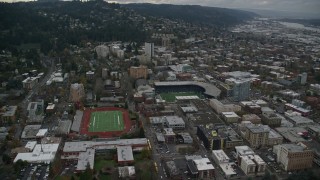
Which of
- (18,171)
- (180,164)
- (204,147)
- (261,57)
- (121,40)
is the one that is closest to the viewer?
(18,171)

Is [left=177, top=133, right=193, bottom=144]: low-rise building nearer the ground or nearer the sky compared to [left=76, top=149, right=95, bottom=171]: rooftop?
nearer the sky

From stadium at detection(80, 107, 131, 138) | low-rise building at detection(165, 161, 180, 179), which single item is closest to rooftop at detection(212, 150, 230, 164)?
low-rise building at detection(165, 161, 180, 179)

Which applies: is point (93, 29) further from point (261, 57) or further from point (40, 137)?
point (40, 137)

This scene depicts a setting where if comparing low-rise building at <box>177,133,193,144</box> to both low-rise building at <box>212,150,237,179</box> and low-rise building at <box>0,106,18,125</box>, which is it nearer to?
Answer: low-rise building at <box>212,150,237,179</box>

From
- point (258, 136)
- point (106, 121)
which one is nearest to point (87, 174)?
point (106, 121)

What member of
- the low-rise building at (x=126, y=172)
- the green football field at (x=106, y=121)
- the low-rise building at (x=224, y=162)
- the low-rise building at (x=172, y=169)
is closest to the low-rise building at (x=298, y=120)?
the low-rise building at (x=224, y=162)

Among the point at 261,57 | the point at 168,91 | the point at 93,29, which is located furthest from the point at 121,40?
the point at 168,91
